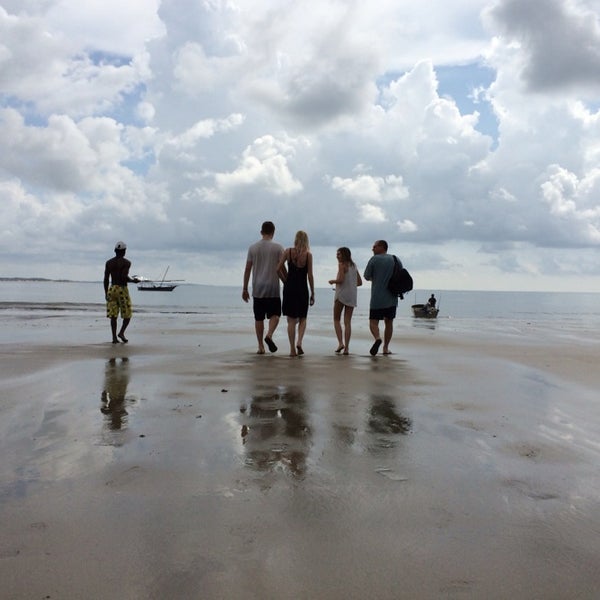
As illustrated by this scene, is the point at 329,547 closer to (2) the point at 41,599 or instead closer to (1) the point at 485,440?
(2) the point at 41,599

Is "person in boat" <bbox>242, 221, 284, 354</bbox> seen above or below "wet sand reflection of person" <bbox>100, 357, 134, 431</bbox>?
above

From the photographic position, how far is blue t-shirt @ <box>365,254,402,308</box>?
969 centimetres

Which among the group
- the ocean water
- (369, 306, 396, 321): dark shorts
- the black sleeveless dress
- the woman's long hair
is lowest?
the ocean water

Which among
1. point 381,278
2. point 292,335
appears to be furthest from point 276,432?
point 381,278

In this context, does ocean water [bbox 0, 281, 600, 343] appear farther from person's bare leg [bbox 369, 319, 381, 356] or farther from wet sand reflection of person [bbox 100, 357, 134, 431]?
wet sand reflection of person [bbox 100, 357, 134, 431]

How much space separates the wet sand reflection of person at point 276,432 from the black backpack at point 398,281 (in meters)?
4.73

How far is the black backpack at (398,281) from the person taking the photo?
9664 mm

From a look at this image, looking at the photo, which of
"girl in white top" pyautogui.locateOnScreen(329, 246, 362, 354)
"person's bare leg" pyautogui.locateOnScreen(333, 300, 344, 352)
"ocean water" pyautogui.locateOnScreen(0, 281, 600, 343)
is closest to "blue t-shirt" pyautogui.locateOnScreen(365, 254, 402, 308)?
"girl in white top" pyautogui.locateOnScreen(329, 246, 362, 354)

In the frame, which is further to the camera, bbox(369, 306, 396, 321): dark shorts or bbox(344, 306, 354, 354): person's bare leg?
bbox(369, 306, 396, 321): dark shorts

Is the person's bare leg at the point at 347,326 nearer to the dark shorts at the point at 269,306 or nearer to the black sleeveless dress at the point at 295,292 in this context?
the black sleeveless dress at the point at 295,292

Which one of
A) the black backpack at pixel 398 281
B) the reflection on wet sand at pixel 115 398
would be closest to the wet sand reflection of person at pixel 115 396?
the reflection on wet sand at pixel 115 398

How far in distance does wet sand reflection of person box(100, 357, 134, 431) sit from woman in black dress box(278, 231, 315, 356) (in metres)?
2.74

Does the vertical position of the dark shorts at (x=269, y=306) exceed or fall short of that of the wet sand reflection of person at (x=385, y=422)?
it exceeds it

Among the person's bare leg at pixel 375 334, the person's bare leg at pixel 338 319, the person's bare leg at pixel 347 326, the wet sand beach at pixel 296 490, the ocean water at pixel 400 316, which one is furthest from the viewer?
the ocean water at pixel 400 316
